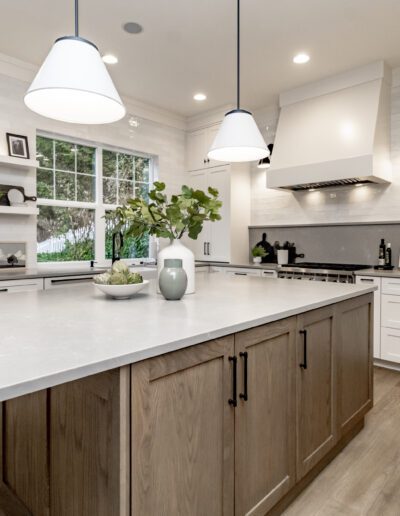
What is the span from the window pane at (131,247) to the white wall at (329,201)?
61.3 inches

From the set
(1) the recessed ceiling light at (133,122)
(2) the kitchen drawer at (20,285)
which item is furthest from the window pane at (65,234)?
(1) the recessed ceiling light at (133,122)

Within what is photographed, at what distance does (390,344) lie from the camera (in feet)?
11.3

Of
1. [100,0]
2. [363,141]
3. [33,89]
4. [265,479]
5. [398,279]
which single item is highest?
[100,0]

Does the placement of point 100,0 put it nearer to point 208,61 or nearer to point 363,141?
point 208,61

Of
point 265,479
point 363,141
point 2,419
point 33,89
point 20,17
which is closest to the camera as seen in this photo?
point 33,89

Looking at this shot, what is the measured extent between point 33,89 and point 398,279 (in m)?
3.19

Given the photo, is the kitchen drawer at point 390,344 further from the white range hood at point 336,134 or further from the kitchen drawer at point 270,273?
the white range hood at point 336,134

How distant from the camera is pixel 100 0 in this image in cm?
280

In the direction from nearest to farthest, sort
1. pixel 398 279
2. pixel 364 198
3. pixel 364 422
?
pixel 364 422, pixel 398 279, pixel 364 198

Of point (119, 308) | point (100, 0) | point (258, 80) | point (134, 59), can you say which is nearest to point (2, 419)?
point (119, 308)

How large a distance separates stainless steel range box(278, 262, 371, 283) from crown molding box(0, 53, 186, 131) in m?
2.59

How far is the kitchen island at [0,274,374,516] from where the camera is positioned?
0.98 metres

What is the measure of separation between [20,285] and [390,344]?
10.8ft

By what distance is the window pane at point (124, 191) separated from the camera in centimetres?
491
